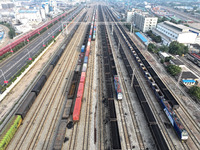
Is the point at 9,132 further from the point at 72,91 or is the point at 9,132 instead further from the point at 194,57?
the point at 194,57

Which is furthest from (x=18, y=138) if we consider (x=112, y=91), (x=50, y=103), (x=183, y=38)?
(x=183, y=38)

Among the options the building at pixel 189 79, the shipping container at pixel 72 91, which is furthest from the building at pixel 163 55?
the shipping container at pixel 72 91

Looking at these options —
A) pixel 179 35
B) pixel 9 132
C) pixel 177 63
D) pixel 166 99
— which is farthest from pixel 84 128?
pixel 179 35

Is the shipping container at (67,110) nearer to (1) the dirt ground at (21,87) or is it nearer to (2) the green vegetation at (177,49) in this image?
(1) the dirt ground at (21,87)

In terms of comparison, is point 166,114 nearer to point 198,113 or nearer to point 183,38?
point 198,113

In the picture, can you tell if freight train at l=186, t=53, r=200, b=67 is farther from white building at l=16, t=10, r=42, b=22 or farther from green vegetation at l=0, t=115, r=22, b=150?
white building at l=16, t=10, r=42, b=22

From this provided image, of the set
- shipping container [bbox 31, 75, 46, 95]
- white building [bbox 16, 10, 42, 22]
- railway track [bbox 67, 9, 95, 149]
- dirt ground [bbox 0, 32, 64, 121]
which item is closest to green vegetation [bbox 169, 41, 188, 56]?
railway track [bbox 67, 9, 95, 149]

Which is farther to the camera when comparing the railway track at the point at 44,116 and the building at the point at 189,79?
the building at the point at 189,79

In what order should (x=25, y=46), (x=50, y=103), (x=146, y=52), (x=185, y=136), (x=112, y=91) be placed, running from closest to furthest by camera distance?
(x=185, y=136), (x=50, y=103), (x=112, y=91), (x=146, y=52), (x=25, y=46)
